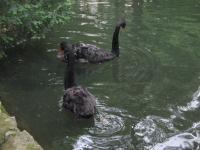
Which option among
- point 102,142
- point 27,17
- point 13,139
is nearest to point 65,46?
point 27,17

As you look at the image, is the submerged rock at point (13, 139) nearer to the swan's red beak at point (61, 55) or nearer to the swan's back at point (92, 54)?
the swan's red beak at point (61, 55)

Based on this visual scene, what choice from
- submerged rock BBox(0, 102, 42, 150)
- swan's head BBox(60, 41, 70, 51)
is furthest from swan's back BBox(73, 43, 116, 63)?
submerged rock BBox(0, 102, 42, 150)

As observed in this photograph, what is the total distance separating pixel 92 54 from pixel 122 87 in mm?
1904

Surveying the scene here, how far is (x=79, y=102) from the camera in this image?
8516 mm

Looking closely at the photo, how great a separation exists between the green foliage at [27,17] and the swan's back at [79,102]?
2.46 metres

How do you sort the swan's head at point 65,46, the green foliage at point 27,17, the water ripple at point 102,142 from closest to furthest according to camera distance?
the water ripple at point 102,142
the swan's head at point 65,46
the green foliage at point 27,17

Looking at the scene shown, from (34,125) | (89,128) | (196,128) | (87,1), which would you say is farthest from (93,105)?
(87,1)

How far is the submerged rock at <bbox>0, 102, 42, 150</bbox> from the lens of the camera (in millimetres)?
6322

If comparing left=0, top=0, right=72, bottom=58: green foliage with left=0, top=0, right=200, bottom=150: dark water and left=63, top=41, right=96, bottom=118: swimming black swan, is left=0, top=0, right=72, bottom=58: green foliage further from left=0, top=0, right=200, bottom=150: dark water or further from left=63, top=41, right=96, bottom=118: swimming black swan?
left=63, top=41, right=96, bottom=118: swimming black swan

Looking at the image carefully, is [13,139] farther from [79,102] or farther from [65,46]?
[65,46]

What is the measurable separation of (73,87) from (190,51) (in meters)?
4.37

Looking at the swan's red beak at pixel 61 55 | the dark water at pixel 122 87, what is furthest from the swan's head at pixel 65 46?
the dark water at pixel 122 87

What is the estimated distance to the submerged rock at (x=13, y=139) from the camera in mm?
6322

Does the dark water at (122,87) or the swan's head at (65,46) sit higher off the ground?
the swan's head at (65,46)
